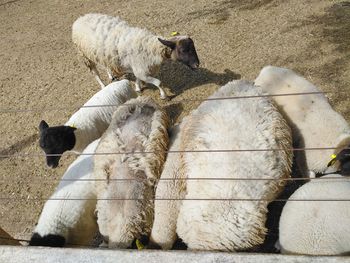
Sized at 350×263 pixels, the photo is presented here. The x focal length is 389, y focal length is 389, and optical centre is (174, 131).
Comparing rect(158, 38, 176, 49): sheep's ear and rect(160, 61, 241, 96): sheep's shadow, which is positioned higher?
rect(158, 38, 176, 49): sheep's ear

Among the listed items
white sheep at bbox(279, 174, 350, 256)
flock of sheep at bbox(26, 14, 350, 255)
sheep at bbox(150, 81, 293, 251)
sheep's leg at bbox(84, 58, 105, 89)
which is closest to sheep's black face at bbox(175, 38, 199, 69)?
sheep's leg at bbox(84, 58, 105, 89)

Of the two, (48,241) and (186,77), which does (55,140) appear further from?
(186,77)

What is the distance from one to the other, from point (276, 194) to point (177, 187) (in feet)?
3.46

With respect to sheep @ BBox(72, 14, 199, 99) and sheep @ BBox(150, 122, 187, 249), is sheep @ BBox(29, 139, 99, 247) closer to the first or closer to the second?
sheep @ BBox(150, 122, 187, 249)

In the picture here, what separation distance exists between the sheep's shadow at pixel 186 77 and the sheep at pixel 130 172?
7.39 ft

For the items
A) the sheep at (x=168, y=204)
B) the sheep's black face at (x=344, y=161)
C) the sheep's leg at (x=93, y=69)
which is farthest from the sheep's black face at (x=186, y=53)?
the sheep's black face at (x=344, y=161)

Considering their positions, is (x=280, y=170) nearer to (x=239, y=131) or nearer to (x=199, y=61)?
(x=239, y=131)

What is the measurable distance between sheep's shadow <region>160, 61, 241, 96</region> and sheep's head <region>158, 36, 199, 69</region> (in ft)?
1.13

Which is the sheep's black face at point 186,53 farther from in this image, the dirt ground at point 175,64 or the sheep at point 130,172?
the sheep at point 130,172

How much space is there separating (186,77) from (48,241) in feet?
14.0

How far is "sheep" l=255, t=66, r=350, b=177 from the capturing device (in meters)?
4.50

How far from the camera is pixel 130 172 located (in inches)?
175

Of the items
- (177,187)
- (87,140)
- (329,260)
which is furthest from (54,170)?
(329,260)

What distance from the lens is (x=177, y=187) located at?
428cm
